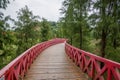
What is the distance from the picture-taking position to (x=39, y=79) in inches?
253

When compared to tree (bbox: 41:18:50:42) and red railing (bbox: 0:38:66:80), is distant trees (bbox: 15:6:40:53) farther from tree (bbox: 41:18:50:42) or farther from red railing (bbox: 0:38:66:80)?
tree (bbox: 41:18:50:42)

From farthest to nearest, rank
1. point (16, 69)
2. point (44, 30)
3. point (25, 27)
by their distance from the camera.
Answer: point (44, 30) < point (25, 27) < point (16, 69)

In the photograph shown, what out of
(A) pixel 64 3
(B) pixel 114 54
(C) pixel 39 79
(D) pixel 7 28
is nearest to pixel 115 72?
(C) pixel 39 79

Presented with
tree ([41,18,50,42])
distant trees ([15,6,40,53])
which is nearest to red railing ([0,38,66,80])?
distant trees ([15,6,40,53])

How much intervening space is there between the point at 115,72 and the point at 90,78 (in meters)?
2.21

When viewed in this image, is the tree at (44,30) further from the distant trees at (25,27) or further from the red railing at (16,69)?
the red railing at (16,69)

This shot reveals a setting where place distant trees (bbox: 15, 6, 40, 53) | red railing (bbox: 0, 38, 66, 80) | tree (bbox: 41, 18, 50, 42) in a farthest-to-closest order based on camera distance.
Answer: tree (bbox: 41, 18, 50, 42) → distant trees (bbox: 15, 6, 40, 53) → red railing (bbox: 0, 38, 66, 80)

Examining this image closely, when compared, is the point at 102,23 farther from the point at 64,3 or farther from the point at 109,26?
the point at 64,3

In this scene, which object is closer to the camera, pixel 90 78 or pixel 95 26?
pixel 90 78

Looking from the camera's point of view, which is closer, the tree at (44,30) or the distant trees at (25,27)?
the distant trees at (25,27)

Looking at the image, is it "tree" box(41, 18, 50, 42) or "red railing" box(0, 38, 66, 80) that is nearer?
"red railing" box(0, 38, 66, 80)

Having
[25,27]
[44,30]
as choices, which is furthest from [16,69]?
[44,30]

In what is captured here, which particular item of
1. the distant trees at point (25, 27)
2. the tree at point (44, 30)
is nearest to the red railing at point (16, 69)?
the distant trees at point (25, 27)

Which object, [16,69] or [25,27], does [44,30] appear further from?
[16,69]
